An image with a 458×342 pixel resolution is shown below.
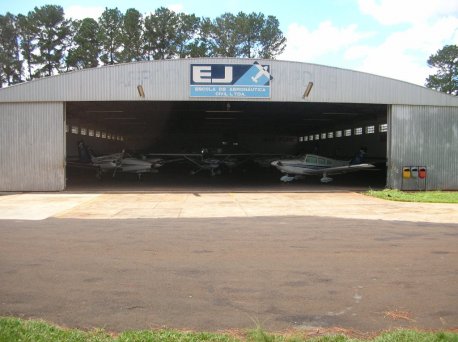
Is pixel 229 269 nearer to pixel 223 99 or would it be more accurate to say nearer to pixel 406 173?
pixel 223 99

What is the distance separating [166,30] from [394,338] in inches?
2574

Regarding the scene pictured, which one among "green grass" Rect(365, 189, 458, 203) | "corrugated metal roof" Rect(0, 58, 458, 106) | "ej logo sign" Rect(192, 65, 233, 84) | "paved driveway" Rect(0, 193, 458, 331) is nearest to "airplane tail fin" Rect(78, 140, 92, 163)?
"corrugated metal roof" Rect(0, 58, 458, 106)

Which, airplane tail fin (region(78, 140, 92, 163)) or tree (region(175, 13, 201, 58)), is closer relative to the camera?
airplane tail fin (region(78, 140, 92, 163))

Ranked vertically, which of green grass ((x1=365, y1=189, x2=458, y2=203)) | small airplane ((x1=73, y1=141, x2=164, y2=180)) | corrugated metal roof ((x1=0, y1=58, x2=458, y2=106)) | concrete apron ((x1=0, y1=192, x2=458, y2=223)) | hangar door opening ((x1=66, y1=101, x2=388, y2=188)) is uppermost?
corrugated metal roof ((x1=0, y1=58, x2=458, y2=106))

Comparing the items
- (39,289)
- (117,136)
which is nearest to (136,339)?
(39,289)

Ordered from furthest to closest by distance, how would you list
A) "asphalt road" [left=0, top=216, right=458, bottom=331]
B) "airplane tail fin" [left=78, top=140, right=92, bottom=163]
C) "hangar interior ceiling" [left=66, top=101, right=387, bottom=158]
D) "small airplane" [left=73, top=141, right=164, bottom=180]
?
1. "airplane tail fin" [left=78, top=140, right=92, bottom=163]
2. "small airplane" [left=73, top=141, right=164, bottom=180]
3. "hangar interior ceiling" [left=66, top=101, right=387, bottom=158]
4. "asphalt road" [left=0, top=216, right=458, bottom=331]

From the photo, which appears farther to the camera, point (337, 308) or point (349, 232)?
point (349, 232)

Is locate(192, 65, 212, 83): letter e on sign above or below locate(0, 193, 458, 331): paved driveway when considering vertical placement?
above

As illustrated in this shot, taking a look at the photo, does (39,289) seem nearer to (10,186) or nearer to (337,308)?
(337,308)

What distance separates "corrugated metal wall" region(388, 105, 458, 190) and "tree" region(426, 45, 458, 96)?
2100 inches

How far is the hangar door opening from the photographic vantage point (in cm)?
2725

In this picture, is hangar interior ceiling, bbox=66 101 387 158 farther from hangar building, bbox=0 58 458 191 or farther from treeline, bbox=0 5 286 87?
treeline, bbox=0 5 286 87

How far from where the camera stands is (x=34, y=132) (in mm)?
19766

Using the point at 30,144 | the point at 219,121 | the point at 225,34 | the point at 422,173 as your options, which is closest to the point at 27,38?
the point at 225,34
